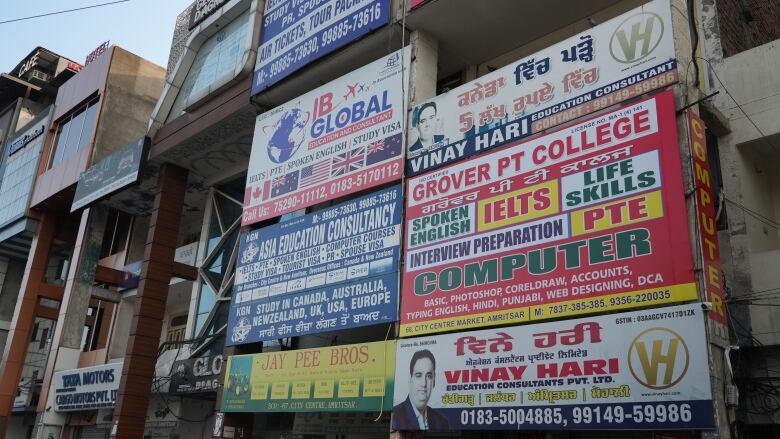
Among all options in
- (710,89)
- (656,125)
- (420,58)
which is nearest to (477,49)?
(420,58)

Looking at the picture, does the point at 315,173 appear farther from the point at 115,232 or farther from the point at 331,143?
the point at 115,232

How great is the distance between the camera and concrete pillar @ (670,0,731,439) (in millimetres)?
8547

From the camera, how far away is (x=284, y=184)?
1664cm

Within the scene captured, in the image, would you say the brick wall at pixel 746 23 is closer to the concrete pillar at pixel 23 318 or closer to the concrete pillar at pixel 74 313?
the concrete pillar at pixel 74 313

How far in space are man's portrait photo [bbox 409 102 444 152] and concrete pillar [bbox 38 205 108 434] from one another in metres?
16.2

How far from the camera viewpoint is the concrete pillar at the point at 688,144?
336 inches

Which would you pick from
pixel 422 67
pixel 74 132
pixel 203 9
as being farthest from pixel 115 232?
pixel 422 67

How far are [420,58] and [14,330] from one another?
20.9 m

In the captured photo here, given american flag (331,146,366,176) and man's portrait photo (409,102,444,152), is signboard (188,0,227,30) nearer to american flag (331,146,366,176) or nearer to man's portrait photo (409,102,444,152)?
american flag (331,146,366,176)

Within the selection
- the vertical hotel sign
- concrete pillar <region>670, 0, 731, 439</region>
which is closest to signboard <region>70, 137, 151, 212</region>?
concrete pillar <region>670, 0, 731, 439</region>

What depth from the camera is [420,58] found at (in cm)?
1501

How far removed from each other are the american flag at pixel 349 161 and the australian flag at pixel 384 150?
0.58 ft

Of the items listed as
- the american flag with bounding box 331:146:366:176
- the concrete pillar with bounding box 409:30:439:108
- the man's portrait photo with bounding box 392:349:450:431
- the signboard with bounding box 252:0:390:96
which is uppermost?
the signboard with bounding box 252:0:390:96

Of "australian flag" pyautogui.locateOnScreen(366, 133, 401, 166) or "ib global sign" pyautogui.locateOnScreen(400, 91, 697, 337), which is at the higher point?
"australian flag" pyautogui.locateOnScreen(366, 133, 401, 166)
